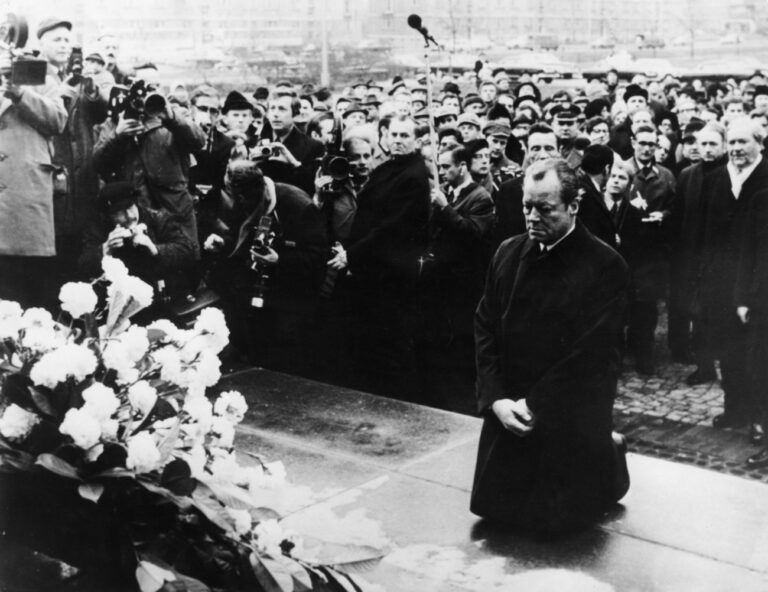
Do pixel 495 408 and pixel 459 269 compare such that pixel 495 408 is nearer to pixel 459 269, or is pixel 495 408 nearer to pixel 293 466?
pixel 293 466

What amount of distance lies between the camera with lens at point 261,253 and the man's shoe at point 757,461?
10.6ft

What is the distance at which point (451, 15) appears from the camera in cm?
1734

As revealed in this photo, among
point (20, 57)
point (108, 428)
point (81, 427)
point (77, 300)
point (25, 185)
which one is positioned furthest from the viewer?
point (25, 185)

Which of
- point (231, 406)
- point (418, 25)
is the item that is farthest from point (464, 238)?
point (231, 406)

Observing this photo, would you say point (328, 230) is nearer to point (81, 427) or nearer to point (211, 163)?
point (211, 163)

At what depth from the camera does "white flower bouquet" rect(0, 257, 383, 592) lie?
110 inches

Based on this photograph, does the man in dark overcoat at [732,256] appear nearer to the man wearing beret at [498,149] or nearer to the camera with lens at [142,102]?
the man wearing beret at [498,149]

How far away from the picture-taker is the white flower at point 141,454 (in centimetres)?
280

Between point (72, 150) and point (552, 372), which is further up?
point (72, 150)

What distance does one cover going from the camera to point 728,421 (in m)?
7.07

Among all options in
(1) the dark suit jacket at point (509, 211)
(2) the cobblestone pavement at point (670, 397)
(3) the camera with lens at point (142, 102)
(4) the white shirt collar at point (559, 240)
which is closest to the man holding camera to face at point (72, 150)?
(3) the camera with lens at point (142, 102)

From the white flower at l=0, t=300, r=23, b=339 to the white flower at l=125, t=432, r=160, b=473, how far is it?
551 mm

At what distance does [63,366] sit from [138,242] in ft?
12.7

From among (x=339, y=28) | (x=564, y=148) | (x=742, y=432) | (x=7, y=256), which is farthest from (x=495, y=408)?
(x=339, y=28)
